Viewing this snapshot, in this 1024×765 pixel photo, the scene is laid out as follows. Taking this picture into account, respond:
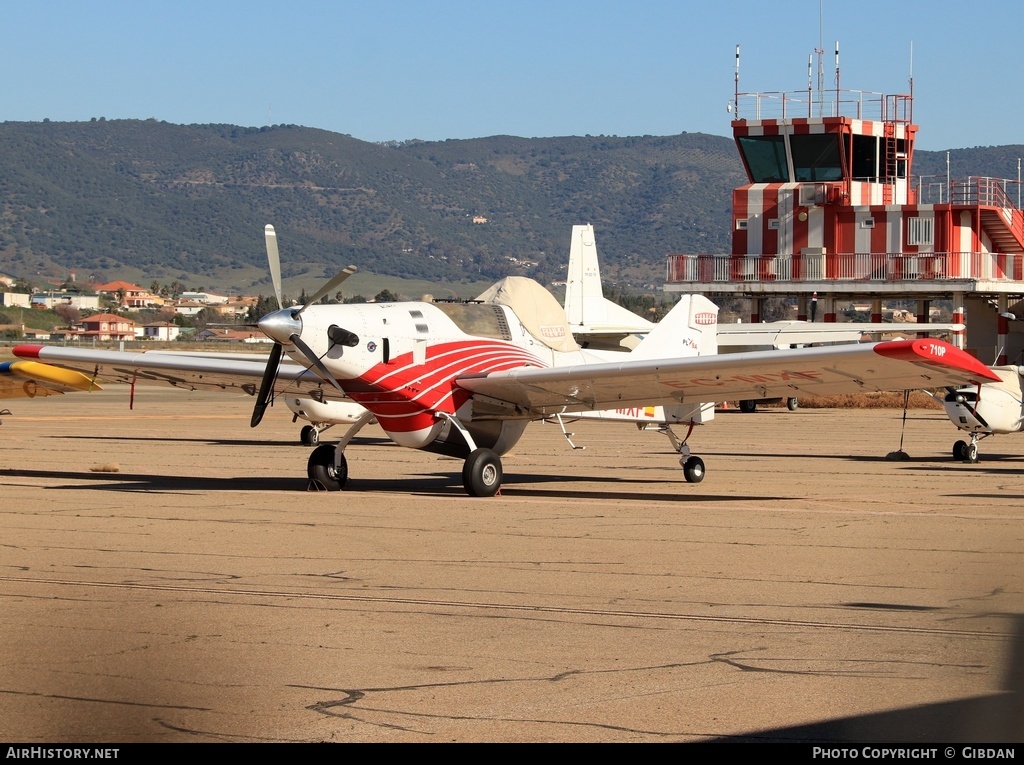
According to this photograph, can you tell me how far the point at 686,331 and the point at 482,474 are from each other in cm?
509

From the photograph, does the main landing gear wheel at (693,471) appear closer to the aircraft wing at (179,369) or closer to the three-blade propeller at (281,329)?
the aircraft wing at (179,369)

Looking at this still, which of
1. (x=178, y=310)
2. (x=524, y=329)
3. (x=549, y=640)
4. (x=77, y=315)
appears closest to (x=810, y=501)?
(x=524, y=329)

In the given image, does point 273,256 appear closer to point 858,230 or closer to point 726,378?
point 726,378

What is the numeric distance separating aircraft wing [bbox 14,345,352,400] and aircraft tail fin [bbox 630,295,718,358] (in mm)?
4671

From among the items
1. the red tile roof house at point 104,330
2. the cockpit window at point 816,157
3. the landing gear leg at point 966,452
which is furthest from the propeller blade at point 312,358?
the red tile roof house at point 104,330

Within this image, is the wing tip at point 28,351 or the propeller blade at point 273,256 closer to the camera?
the propeller blade at point 273,256

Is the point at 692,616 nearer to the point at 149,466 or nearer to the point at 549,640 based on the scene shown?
the point at 549,640

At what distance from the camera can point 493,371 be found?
16.8 m

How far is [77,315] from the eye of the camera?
6826 inches

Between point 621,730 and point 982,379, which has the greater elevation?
point 982,379

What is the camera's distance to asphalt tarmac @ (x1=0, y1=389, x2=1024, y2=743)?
623cm

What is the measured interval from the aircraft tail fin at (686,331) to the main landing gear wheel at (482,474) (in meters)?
3.72

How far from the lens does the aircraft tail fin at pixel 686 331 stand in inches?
768

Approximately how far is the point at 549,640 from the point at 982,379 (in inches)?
304
